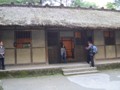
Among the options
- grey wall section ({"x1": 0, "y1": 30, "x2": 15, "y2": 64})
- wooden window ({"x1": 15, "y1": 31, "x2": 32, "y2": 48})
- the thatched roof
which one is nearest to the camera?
the thatched roof

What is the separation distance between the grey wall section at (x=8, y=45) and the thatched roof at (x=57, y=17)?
1127 millimetres

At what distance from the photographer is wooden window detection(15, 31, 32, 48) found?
14.4m

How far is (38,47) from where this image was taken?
14.7 metres

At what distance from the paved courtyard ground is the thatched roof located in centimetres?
356

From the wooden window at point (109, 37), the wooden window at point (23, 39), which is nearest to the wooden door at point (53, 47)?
the wooden window at point (23, 39)

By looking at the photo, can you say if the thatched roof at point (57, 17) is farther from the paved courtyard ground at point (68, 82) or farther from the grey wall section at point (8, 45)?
the paved courtyard ground at point (68, 82)

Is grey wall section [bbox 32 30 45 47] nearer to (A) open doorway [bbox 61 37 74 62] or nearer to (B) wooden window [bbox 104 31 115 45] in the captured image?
(A) open doorway [bbox 61 37 74 62]

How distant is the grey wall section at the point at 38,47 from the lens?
1455 centimetres

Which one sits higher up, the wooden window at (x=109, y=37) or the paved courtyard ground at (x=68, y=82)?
the wooden window at (x=109, y=37)

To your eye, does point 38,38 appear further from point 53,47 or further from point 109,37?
point 109,37

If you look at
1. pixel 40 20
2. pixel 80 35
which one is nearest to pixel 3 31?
pixel 40 20

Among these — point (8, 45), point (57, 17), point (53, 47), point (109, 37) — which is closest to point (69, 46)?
point (53, 47)

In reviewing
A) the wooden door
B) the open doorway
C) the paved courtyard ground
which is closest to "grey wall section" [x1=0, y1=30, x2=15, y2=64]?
the paved courtyard ground

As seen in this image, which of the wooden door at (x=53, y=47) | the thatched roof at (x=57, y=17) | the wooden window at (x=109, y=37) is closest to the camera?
the thatched roof at (x=57, y=17)
